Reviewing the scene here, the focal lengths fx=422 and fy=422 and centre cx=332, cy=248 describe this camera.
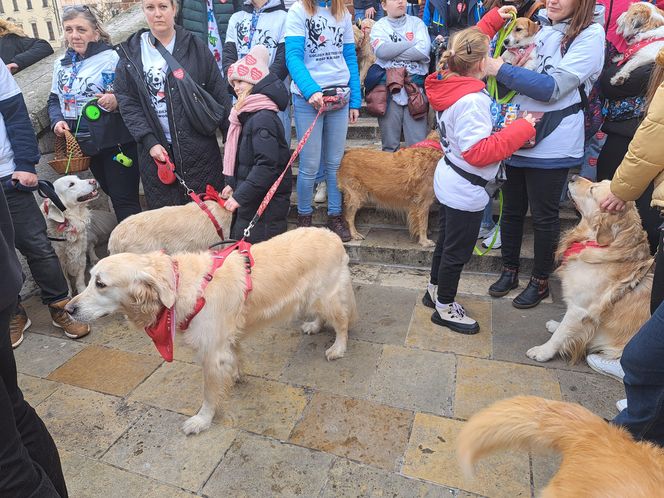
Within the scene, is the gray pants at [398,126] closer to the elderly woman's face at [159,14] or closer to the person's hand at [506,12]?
the person's hand at [506,12]

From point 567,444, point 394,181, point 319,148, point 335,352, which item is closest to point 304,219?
point 319,148

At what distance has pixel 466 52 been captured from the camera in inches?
108

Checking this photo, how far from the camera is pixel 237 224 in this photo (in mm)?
3543

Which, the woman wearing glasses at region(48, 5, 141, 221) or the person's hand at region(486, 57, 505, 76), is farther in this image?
the woman wearing glasses at region(48, 5, 141, 221)

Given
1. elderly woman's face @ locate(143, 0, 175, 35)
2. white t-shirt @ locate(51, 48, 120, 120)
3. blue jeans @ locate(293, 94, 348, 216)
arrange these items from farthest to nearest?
1. blue jeans @ locate(293, 94, 348, 216)
2. white t-shirt @ locate(51, 48, 120, 120)
3. elderly woman's face @ locate(143, 0, 175, 35)

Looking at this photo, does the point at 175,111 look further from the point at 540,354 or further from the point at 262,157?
the point at 540,354

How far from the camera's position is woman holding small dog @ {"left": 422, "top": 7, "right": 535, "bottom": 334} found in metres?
2.75

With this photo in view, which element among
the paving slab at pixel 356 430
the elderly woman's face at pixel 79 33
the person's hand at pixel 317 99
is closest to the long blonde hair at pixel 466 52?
the person's hand at pixel 317 99

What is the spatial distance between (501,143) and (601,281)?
3.80 ft

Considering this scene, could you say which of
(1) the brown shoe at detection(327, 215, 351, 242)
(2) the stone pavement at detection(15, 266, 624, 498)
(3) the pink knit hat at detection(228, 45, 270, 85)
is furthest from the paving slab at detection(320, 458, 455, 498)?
(1) the brown shoe at detection(327, 215, 351, 242)

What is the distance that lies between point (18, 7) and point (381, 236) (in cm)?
6857

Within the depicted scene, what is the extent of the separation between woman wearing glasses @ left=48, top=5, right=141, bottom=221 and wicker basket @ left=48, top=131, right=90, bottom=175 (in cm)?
8

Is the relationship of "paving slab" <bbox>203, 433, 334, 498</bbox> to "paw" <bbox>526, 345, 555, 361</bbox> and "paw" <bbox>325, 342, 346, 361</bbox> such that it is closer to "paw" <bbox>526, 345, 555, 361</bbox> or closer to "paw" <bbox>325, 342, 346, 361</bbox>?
"paw" <bbox>325, 342, 346, 361</bbox>

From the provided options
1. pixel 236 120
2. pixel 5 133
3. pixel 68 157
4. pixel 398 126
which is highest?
pixel 236 120
